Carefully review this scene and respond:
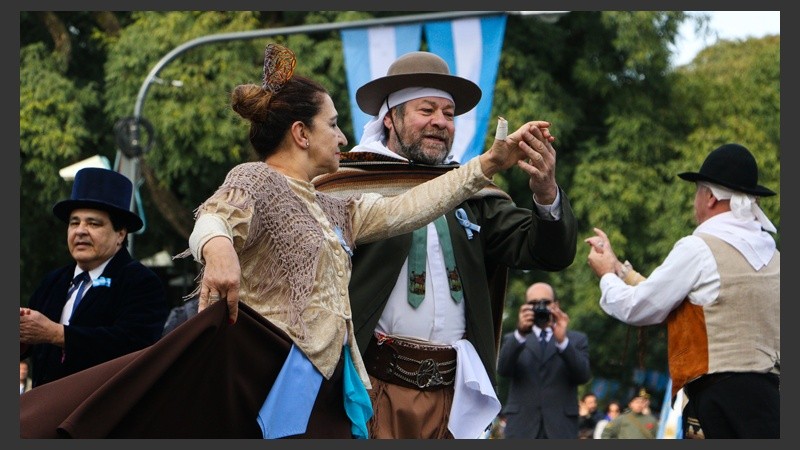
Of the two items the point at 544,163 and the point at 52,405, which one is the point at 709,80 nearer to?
the point at 544,163

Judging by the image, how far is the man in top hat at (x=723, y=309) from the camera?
20.3 feet

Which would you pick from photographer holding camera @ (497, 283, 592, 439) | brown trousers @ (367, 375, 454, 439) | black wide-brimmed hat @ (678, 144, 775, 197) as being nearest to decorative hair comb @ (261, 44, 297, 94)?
brown trousers @ (367, 375, 454, 439)

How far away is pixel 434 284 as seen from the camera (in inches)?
225

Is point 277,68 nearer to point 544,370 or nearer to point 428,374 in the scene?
point 428,374

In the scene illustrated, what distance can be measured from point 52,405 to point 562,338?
706cm

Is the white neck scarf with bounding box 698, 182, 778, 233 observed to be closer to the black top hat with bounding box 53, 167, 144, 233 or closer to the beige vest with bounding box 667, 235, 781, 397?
the beige vest with bounding box 667, 235, 781, 397

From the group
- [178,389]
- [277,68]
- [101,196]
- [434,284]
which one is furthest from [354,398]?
[101,196]

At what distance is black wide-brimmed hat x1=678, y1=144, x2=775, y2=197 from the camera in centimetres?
651

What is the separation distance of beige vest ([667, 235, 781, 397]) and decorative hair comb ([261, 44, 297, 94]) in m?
2.50

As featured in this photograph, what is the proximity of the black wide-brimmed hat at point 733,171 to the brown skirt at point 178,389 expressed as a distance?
2.94 meters

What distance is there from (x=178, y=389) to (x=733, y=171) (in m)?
3.42

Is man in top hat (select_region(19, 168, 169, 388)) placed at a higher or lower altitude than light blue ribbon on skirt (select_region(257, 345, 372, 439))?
higher

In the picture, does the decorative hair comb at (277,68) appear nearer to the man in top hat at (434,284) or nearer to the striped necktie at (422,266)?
the man in top hat at (434,284)

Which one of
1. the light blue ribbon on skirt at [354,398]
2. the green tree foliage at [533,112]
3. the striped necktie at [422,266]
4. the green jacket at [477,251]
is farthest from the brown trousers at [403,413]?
the green tree foliage at [533,112]
